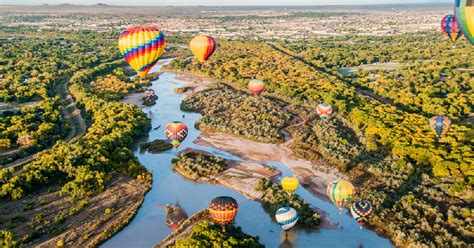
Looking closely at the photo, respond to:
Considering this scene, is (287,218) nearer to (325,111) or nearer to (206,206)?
(206,206)

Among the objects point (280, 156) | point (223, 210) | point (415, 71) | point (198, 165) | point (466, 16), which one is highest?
point (466, 16)

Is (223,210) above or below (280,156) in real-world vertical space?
above

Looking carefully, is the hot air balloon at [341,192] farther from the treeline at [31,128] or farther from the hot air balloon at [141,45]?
the treeline at [31,128]

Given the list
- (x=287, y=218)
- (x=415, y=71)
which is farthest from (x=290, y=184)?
(x=415, y=71)

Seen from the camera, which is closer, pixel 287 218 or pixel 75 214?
pixel 287 218

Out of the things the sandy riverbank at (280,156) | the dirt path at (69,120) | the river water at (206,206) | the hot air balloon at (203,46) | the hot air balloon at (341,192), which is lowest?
the river water at (206,206)

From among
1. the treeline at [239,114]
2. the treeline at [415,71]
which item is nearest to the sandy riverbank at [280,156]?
the treeline at [239,114]

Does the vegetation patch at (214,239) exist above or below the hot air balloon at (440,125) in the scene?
below
